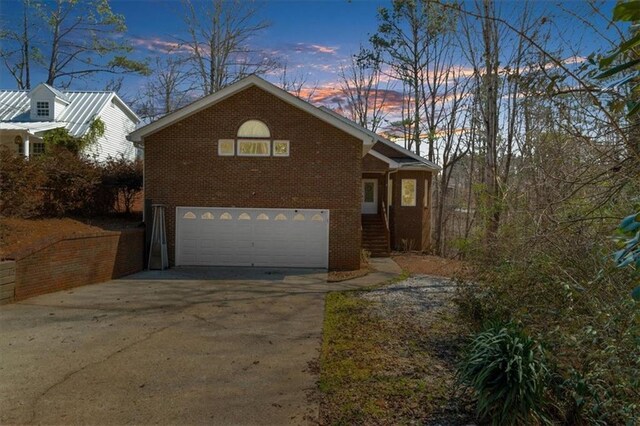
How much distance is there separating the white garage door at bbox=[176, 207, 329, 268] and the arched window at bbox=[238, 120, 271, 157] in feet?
6.39

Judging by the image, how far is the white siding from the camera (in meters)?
22.9

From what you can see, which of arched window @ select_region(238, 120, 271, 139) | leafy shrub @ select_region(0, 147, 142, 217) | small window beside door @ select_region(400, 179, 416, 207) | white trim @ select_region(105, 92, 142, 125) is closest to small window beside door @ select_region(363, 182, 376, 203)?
small window beside door @ select_region(400, 179, 416, 207)

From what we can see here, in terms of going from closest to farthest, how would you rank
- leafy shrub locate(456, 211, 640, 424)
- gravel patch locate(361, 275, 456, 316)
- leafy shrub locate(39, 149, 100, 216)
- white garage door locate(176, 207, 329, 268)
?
1. leafy shrub locate(456, 211, 640, 424)
2. gravel patch locate(361, 275, 456, 316)
3. leafy shrub locate(39, 149, 100, 216)
4. white garage door locate(176, 207, 329, 268)

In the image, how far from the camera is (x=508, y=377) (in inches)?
169

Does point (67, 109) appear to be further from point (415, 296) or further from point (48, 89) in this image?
point (415, 296)

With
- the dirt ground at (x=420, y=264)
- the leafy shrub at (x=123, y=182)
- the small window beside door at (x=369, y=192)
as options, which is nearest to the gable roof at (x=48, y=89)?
the leafy shrub at (x=123, y=182)

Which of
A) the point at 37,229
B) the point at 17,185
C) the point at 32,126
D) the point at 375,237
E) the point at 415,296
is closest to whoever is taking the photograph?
the point at 37,229

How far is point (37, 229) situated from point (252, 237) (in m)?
6.17

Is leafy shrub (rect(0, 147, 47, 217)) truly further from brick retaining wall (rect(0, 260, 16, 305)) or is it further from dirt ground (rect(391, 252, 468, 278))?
dirt ground (rect(391, 252, 468, 278))

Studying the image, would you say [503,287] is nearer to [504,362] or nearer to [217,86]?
[504,362]

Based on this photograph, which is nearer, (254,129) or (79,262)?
(79,262)

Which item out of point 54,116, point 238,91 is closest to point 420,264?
point 238,91

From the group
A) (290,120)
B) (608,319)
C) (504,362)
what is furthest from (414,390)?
(290,120)

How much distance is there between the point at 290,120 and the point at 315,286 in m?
5.79
